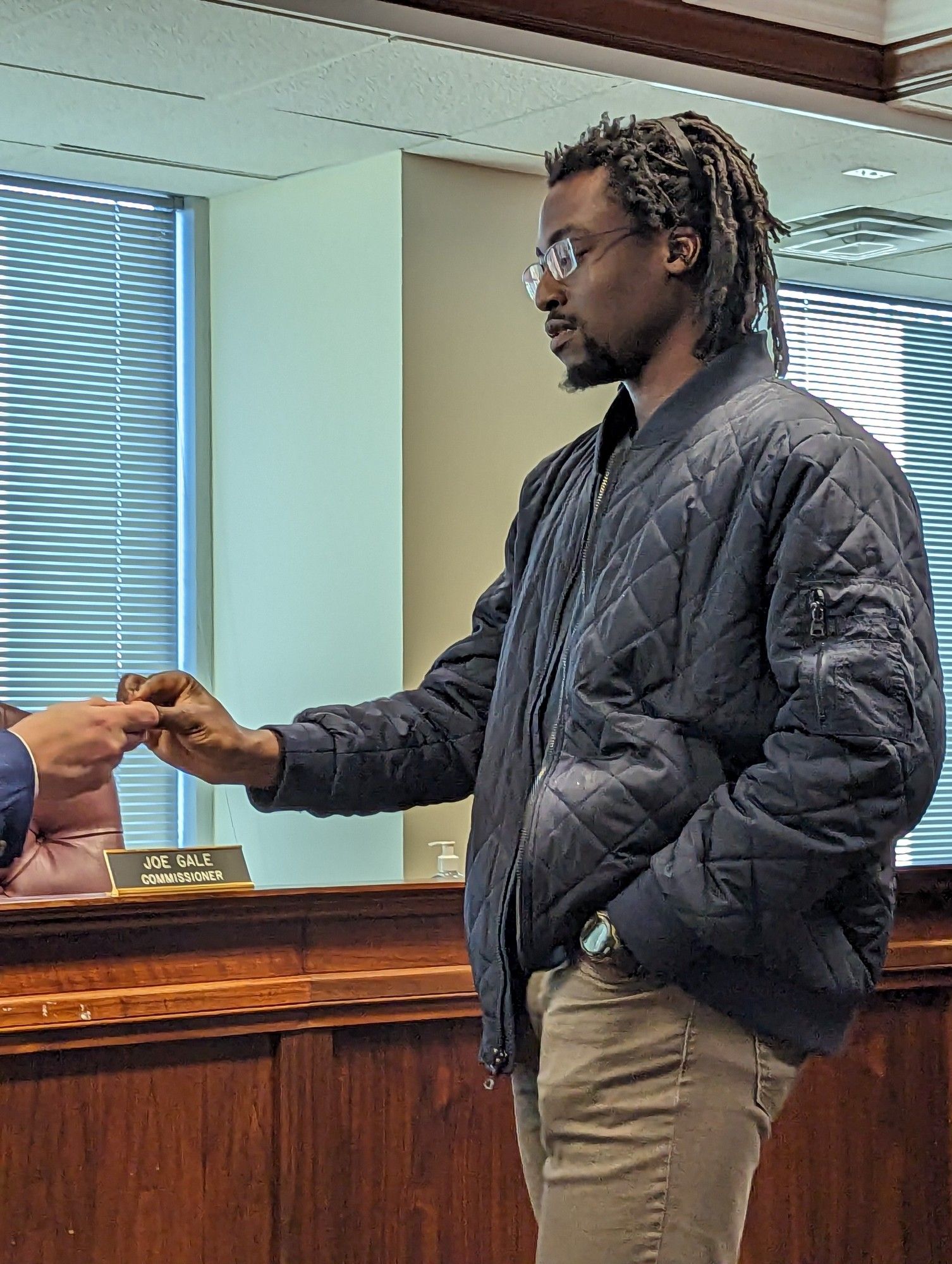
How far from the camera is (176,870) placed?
7.46 feet

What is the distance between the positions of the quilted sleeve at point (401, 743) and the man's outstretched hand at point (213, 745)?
0.02 m

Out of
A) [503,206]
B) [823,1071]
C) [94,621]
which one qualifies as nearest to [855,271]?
[503,206]

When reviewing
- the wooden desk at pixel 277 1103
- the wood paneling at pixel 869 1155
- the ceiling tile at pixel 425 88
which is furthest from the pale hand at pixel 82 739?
the ceiling tile at pixel 425 88

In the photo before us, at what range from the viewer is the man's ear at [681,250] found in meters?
1.58

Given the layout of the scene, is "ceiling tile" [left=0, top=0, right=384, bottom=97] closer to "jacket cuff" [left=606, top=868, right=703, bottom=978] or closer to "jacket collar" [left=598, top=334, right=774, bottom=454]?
"jacket collar" [left=598, top=334, right=774, bottom=454]

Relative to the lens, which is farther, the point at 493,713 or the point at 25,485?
the point at 25,485

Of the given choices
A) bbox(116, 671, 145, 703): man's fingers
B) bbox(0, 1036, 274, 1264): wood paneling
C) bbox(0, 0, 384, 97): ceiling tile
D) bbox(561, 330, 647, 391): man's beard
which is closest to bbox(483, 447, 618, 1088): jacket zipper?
bbox(561, 330, 647, 391): man's beard

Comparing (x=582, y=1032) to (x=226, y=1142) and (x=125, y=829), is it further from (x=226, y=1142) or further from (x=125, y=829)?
(x=125, y=829)

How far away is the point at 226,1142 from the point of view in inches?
87.0

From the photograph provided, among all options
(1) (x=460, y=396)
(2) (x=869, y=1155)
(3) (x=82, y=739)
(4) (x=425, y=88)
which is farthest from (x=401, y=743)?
(1) (x=460, y=396)

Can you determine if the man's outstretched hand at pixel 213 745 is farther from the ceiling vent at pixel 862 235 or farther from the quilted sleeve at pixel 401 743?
the ceiling vent at pixel 862 235

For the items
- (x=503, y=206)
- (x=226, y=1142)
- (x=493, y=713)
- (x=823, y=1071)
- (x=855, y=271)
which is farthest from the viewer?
(x=855, y=271)

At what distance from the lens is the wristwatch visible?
1460 millimetres

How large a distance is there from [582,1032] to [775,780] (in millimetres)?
281
